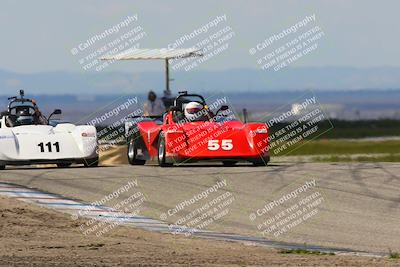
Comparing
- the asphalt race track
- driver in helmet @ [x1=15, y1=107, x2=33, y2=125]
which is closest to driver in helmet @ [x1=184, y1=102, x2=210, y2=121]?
the asphalt race track

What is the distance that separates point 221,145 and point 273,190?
3.99 m

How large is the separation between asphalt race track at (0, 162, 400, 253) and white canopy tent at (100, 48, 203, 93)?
11.0m

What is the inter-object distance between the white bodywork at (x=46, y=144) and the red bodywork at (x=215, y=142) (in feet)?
5.42

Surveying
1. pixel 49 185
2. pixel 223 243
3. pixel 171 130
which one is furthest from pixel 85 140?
pixel 223 243

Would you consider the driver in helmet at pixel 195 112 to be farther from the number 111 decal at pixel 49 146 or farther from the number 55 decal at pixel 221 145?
the number 111 decal at pixel 49 146

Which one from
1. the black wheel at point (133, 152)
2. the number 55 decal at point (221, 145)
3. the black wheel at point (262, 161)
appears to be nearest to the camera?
the number 55 decal at point (221, 145)

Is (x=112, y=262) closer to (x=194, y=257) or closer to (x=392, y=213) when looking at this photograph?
(x=194, y=257)

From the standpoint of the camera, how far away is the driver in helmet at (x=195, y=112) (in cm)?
2520

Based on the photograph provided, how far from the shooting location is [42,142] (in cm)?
2462

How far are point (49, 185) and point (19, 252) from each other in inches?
270

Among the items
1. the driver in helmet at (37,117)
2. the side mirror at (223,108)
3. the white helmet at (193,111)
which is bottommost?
the side mirror at (223,108)

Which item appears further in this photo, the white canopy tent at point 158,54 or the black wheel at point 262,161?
the white canopy tent at point 158,54

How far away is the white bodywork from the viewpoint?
2447 cm

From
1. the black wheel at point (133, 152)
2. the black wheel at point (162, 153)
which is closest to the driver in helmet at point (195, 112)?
the black wheel at point (162, 153)
